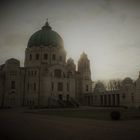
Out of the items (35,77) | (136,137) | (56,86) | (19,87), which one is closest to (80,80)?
(56,86)

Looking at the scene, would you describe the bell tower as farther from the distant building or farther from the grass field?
the grass field

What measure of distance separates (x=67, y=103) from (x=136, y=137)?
46.9m

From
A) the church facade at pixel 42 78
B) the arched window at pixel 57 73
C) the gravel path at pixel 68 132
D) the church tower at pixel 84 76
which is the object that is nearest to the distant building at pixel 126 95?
the church facade at pixel 42 78

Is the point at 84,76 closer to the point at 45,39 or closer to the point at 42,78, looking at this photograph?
the point at 42,78

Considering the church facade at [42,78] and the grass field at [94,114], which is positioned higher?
the church facade at [42,78]

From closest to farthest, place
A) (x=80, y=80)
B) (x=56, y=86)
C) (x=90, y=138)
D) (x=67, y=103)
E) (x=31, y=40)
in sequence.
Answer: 1. (x=90, y=138)
2. (x=67, y=103)
3. (x=56, y=86)
4. (x=31, y=40)
5. (x=80, y=80)

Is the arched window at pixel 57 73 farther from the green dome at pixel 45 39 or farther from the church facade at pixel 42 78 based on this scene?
the green dome at pixel 45 39

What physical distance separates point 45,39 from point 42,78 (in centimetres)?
1477

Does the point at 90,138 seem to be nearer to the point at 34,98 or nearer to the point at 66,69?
the point at 34,98

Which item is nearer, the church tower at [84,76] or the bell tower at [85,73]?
the church tower at [84,76]

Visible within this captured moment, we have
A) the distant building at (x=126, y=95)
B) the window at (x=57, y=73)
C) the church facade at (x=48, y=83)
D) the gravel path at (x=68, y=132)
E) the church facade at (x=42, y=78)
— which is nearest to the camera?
the gravel path at (x=68, y=132)

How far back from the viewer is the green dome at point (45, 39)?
68.7 m

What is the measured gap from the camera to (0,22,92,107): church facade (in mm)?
60125

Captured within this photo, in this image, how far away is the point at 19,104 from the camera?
6028 centimetres
